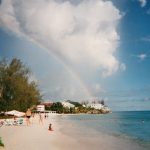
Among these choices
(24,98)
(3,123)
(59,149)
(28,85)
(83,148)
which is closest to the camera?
(59,149)

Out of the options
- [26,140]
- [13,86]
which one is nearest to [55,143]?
[26,140]

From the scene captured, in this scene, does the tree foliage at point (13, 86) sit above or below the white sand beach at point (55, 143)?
above

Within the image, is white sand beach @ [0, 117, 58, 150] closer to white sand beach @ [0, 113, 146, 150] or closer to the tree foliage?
white sand beach @ [0, 113, 146, 150]

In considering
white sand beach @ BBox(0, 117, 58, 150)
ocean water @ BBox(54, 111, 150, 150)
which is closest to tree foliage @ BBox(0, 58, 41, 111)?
ocean water @ BBox(54, 111, 150, 150)

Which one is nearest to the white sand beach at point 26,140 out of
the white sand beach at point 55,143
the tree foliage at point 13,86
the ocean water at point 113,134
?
the white sand beach at point 55,143

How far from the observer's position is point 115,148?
84.3 ft

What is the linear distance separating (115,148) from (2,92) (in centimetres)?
4743

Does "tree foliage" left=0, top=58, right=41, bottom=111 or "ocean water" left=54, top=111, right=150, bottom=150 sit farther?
"tree foliage" left=0, top=58, right=41, bottom=111

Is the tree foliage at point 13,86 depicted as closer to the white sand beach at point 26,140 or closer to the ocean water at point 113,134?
the ocean water at point 113,134

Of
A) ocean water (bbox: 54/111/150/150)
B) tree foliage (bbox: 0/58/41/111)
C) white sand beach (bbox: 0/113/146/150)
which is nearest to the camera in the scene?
white sand beach (bbox: 0/113/146/150)

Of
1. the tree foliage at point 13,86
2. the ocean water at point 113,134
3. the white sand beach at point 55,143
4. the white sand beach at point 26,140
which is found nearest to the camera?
the white sand beach at point 26,140

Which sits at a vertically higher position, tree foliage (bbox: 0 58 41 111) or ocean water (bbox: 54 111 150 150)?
tree foliage (bbox: 0 58 41 111)

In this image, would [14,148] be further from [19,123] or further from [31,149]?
[19,123]

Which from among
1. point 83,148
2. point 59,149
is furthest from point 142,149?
point 59,149
